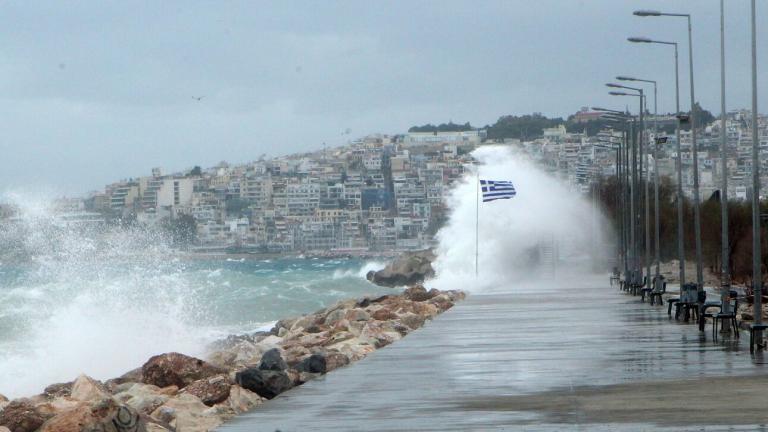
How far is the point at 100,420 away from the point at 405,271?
331 feet

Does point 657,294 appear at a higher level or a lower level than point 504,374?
lower

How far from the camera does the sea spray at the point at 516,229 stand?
9325cm

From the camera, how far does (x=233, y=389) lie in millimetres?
19453

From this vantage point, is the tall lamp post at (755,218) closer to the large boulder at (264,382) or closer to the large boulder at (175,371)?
the large boulder at (264,382)

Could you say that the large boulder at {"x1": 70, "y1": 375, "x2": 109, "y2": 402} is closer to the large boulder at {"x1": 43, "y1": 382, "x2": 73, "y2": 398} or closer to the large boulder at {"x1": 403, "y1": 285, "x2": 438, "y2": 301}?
the large boulder at {"x1": 43, "y1": 382, "x2": 73, "y2": 398}

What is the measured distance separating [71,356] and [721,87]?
19.3m

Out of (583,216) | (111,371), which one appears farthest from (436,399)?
(583,216)

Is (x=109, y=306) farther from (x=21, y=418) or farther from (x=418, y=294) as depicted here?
(x=21, y=418)

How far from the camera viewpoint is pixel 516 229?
96.8 meters

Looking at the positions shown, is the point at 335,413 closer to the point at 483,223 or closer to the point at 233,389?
the point at 233,389

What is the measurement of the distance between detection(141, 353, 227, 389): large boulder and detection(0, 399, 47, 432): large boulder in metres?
5.99

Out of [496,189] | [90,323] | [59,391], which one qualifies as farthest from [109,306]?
[496,189]

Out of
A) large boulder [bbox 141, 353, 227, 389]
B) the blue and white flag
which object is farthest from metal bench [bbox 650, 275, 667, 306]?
the blue and white flag

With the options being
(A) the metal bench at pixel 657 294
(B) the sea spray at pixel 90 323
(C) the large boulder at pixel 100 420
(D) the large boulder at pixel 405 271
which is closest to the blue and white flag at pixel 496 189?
(B) the sea spray at pixel 90 323
